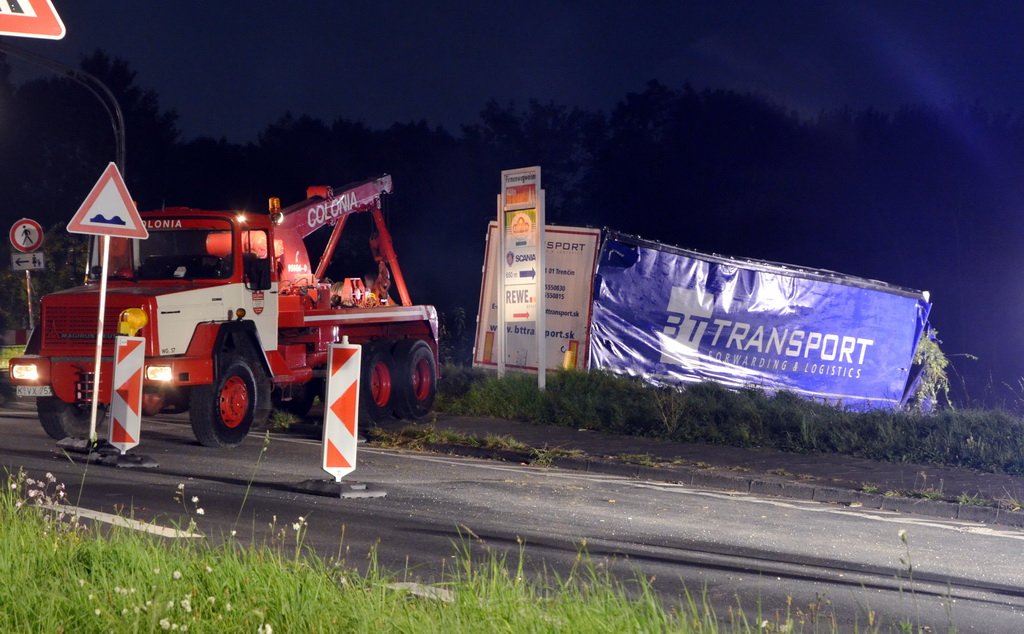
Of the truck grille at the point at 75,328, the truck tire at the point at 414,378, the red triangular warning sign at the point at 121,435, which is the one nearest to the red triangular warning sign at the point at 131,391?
the red triangular warning sign at the point at 121,435

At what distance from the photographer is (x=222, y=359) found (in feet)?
44.4

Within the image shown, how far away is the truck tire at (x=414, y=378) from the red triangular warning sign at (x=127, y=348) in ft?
17.1

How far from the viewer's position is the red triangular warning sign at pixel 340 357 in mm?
10078

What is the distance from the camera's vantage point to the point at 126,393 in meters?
12.0

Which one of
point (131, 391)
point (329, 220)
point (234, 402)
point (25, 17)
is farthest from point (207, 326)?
point (25, 17)

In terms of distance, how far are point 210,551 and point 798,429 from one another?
8.96m

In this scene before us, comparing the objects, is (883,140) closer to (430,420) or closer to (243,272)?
(430,420)

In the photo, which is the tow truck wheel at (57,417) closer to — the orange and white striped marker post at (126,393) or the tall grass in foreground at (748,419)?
the orange and white striped marker post at (126,393)

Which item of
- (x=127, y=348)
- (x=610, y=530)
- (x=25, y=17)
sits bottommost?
(x=610, y=530)

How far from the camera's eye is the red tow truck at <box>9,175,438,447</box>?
13117 mm

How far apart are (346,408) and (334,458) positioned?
44 cm

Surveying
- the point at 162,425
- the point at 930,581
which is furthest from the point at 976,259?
the point at 930,581

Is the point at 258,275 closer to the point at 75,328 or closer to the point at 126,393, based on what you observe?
the point at 75,328

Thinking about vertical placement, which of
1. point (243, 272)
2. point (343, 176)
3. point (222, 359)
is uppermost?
point (343, 176)
